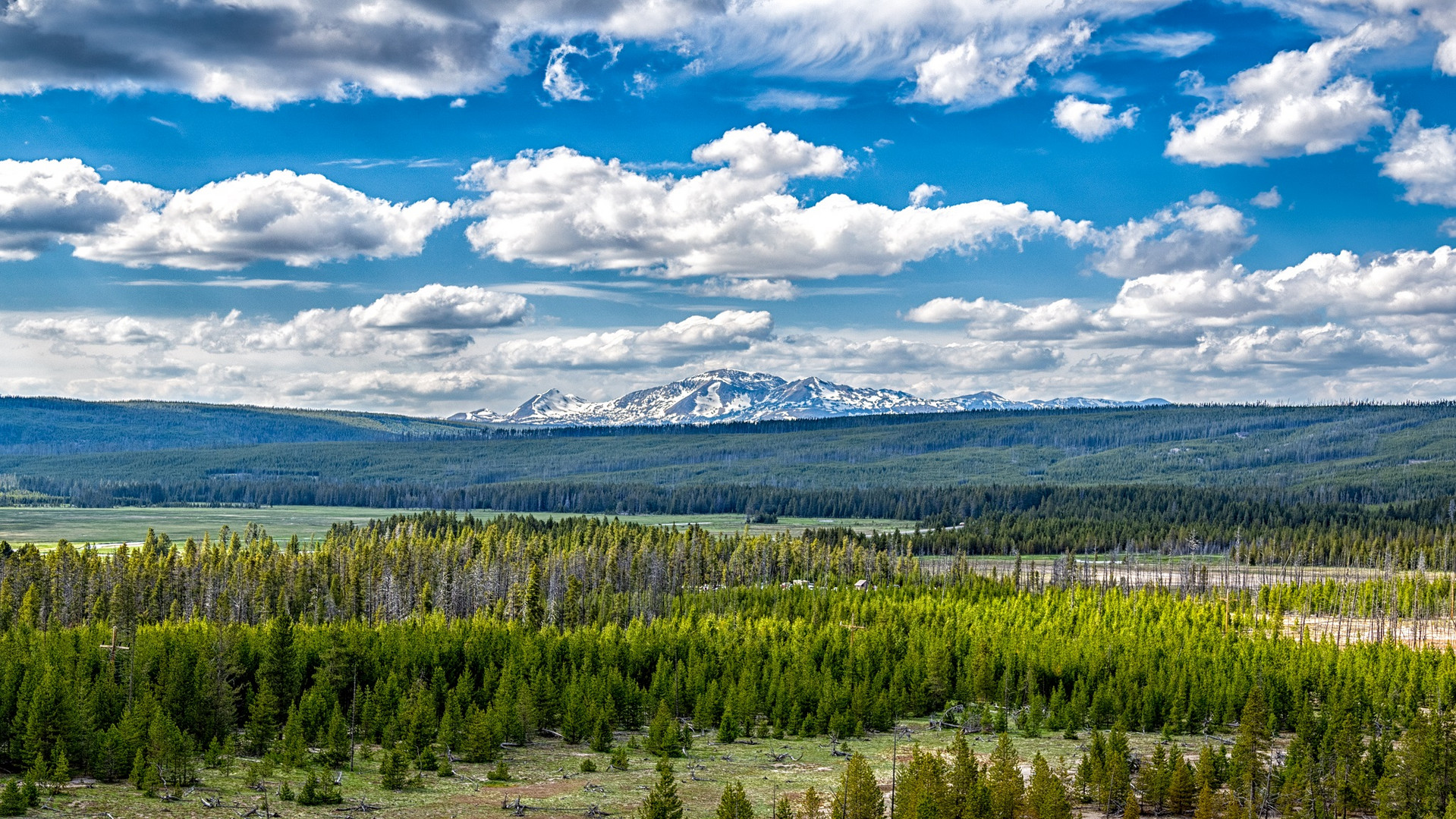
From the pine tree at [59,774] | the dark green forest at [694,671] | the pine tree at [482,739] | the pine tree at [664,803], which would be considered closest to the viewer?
the pine tree at [664,803]

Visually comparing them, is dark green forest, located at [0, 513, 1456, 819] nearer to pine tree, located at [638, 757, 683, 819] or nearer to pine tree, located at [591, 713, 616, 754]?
pine tree, located at [591, 713, 616, 754]

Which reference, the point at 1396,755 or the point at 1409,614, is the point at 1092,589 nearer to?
the point at 1409,614

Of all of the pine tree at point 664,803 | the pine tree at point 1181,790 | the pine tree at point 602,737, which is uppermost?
the pine tree at point 664,803

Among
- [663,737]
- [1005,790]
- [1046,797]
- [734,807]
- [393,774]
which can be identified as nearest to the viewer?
[734,807]

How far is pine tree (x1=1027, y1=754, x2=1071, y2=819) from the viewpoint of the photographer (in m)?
59.2

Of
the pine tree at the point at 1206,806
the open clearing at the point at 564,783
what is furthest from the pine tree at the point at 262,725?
the pine tree at the point at 1206,806

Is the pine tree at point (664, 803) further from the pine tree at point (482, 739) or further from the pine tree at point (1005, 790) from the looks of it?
the pine tree at point (482, 739)

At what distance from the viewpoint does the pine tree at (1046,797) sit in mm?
59250

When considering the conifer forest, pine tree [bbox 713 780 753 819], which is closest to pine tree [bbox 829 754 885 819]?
the conifer forest

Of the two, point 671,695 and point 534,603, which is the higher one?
point 534,603

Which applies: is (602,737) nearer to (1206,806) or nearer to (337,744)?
(337,744)

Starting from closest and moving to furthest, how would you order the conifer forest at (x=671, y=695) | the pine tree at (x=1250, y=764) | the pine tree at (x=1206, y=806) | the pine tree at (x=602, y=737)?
the pine tree at (x=1206, y=806)
the conifer forest at (x=671, y=695)
the pine tree at (x=1250, y=764)
the pine tree at (x=602, y=737)

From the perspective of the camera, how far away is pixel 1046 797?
60.9 m

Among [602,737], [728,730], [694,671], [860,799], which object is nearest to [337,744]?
[602,737]
